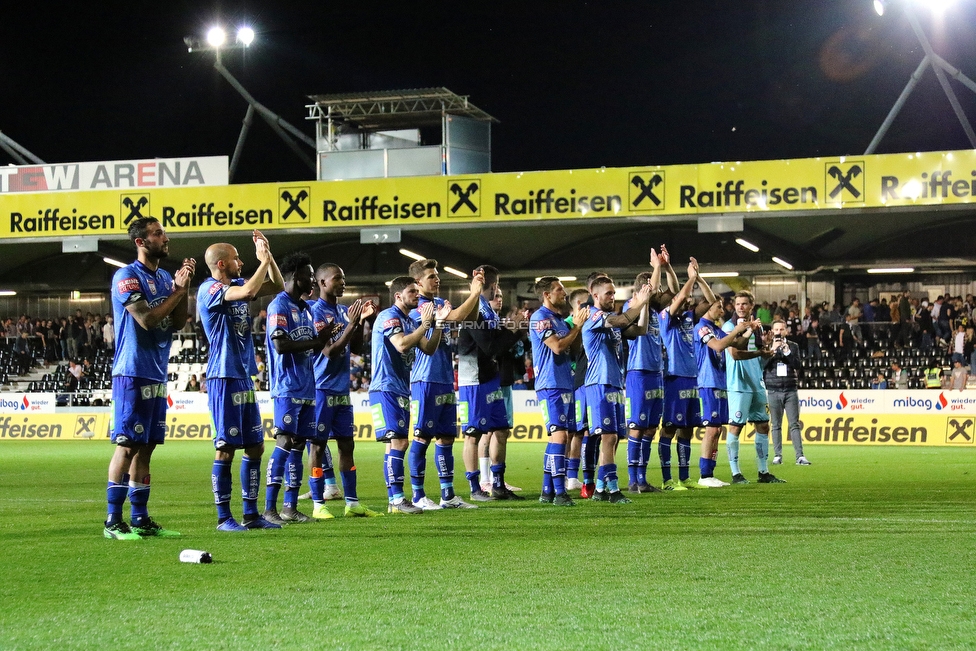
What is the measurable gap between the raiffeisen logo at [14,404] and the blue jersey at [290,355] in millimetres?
22110

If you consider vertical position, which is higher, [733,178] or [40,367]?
[733,178]

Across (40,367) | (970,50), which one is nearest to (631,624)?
(970,50)

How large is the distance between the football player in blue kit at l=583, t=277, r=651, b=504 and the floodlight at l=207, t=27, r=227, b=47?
3208 cm

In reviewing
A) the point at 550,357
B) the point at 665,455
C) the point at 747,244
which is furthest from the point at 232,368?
the point at 747,244

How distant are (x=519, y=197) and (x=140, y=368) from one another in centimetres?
1807

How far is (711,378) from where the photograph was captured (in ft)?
42.4

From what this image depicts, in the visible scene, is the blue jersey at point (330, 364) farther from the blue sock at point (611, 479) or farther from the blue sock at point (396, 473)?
the blue sock at point (611, 479)

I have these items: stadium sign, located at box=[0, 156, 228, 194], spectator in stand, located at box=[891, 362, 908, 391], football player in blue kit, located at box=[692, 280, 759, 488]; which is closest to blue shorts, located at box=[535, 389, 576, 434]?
→ football player in blue kit, located at box=[692, 280, 759, 488]

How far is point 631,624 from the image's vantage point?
186 inches

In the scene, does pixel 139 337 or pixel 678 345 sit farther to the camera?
pixel 678 345

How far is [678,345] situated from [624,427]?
1608 mm

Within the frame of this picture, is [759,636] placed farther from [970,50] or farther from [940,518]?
[970,50]

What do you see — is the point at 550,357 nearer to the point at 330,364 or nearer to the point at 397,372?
the point at 397,372

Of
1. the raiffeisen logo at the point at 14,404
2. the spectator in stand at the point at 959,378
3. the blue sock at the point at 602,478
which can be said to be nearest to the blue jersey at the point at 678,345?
the blue sock at the point at 602,478
